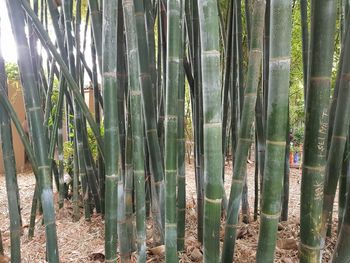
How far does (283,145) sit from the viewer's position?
0.77m

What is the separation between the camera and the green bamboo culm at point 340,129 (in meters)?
0.88

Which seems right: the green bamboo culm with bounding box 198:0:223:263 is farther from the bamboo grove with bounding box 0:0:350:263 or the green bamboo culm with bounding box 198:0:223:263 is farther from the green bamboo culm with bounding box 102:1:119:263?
the green bamboo culm with bounding box 102:1:119:263

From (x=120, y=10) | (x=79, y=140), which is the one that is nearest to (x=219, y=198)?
(x=120, y=10)

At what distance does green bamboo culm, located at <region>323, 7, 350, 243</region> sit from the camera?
88cm

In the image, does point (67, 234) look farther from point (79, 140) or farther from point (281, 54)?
point (281, 54)

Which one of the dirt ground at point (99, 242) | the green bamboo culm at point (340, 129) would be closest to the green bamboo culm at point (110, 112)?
the dirt ground at point (99, 242)

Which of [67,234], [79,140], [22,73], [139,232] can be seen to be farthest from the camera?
[67,234]

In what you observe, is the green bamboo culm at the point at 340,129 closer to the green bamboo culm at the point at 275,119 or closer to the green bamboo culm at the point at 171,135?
the green bamboo culm at the point at 275,119

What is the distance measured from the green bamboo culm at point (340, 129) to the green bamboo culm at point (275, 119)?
237mm

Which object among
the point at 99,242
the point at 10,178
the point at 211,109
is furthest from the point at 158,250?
the point at 211,109

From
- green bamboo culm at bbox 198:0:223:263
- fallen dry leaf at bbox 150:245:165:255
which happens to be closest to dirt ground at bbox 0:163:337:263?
fallen dry leaf at bbox 150:245:165:255

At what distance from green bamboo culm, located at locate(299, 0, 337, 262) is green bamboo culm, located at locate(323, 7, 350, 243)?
0.46 feet

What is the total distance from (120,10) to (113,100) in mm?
460

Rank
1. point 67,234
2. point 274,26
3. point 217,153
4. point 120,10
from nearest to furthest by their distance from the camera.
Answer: point 274,26
point 217,153
point 120,10
point 67,234
